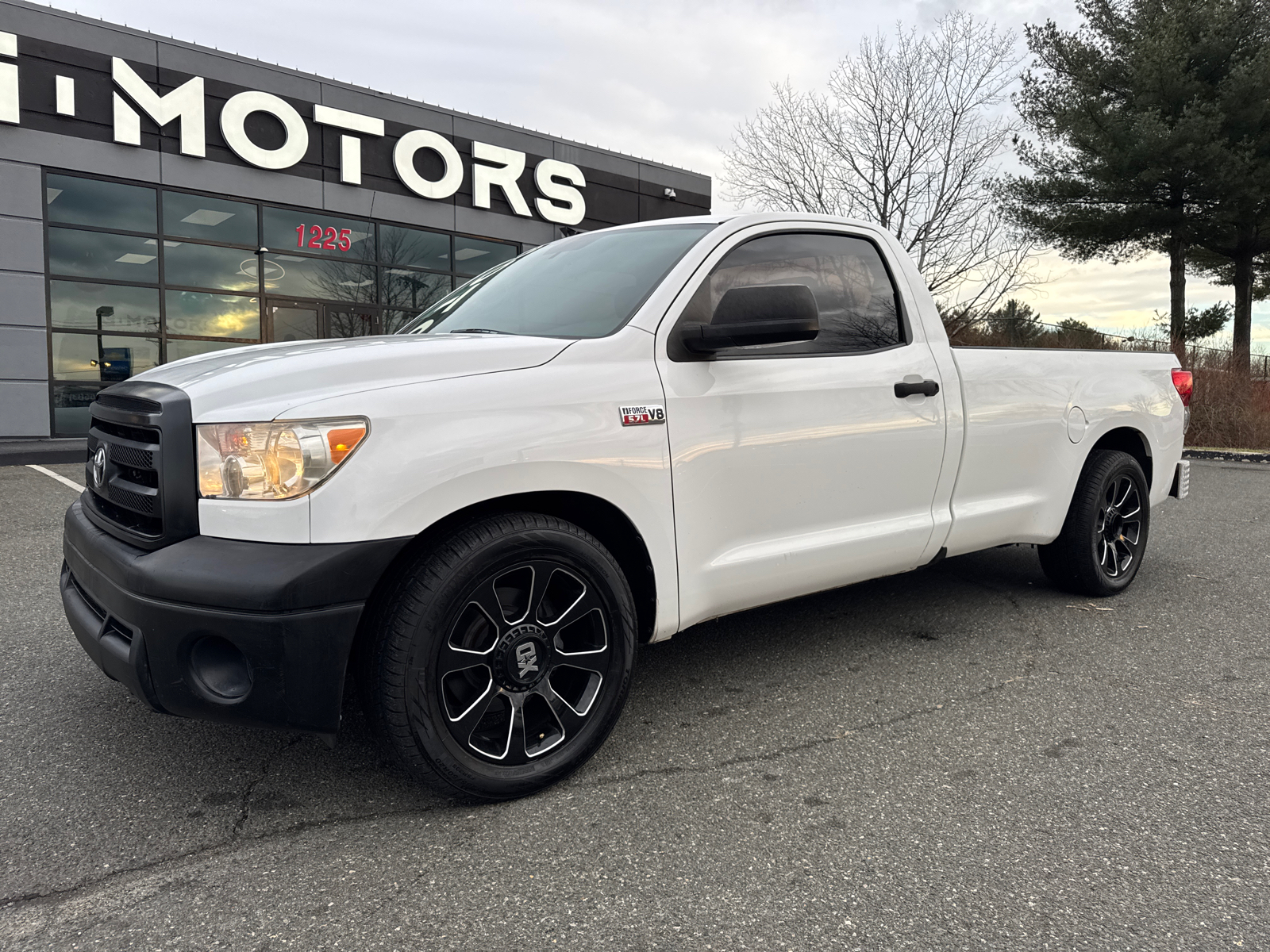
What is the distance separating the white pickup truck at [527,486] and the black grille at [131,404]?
1cm

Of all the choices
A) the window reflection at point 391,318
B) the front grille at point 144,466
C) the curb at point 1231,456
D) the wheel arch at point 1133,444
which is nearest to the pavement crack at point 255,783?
the front grille at point 144,466

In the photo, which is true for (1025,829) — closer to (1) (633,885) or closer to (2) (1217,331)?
(1) (633,885)

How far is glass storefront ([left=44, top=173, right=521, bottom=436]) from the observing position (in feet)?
45.7

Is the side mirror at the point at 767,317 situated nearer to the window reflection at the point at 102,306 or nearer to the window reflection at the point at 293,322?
the window reflection at the point at 293,322

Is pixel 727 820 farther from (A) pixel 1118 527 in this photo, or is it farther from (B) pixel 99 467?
(A) pixel 1118 527

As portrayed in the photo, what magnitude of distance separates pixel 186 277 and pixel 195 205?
1.20 m

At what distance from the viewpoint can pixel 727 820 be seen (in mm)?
2463

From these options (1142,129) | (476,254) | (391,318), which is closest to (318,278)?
(391,318)

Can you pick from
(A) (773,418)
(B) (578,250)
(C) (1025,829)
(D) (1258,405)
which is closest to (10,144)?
(B) (578,250)

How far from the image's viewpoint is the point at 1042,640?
13.3 feet

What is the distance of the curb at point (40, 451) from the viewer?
37.9ft

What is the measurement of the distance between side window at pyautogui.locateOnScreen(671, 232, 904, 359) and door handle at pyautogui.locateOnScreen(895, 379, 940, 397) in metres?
0.19

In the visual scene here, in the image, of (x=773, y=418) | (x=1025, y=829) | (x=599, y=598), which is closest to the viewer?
(x=1025, y=829)

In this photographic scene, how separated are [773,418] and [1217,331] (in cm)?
2654
